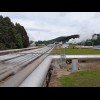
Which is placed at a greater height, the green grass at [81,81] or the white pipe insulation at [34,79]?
the white pipe insulation at [34,79]

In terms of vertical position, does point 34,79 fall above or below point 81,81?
above

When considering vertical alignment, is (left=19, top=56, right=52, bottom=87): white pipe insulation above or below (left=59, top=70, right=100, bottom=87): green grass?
above

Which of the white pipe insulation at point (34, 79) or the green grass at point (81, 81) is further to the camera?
the green grass at point (81, 81)

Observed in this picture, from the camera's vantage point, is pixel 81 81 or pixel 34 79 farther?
pixel 81 81

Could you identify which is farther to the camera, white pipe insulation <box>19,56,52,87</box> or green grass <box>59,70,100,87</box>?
green grass <box>59,70,100,87</box>
